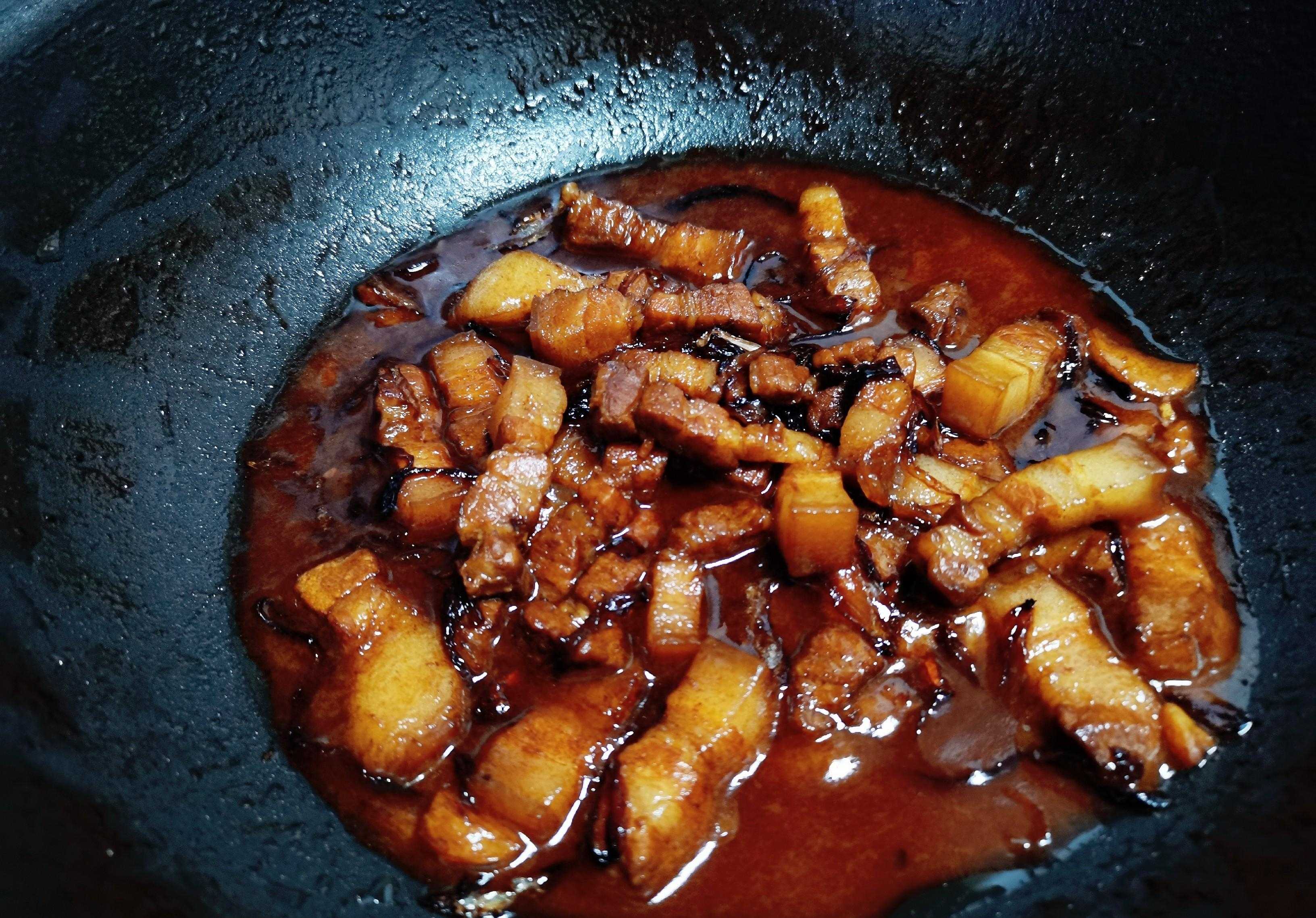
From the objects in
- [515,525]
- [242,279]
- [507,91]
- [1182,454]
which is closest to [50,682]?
[515,525]

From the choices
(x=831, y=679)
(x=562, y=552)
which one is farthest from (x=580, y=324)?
(x=831, y=679)

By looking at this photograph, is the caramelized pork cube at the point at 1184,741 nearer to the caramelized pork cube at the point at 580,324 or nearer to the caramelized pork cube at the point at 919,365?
the caramelized pork cube at the point at 919,365

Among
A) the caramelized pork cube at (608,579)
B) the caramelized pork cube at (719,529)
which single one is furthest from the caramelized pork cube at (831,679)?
the caramelized pork cube at (608,579)

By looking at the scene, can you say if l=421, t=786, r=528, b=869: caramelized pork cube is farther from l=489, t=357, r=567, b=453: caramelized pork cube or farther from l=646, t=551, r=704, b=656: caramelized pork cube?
l=489, t=357, r=567, b=453: caramelized pork cube

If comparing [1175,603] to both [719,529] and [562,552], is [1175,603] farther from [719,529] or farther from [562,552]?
[562,552]

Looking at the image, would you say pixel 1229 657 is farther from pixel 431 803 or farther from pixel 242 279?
pixel 242 279

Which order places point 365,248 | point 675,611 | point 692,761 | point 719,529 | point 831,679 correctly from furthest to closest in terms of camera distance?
point 365,248, point 719,529, point 675,611, point 831,679, point 692,761
